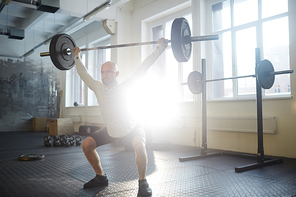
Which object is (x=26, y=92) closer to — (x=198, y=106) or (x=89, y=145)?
(x=198, y=106)

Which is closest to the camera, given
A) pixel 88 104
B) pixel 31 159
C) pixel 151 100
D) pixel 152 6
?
pixel 31 159

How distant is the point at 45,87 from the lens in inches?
335

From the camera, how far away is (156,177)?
2.30 meters

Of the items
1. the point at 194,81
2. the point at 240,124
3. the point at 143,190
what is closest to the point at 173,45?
the point at 143,190

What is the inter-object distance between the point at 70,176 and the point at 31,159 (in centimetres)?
113

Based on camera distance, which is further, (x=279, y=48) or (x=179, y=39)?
(x=279, y=48)

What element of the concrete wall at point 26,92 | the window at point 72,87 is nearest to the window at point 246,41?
the window at point 72,87

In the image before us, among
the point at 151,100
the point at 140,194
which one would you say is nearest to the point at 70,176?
the point at 140,194

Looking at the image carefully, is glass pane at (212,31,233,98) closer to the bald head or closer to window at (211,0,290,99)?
window at (211,0,290,99)

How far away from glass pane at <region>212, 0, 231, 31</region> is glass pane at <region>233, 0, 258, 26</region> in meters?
0.14

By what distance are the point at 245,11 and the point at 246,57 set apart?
0.70m

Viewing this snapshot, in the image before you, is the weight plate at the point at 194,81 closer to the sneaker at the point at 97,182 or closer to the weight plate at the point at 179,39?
the weight plate at the point at 179,39

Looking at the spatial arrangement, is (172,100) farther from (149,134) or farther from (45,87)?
(45,87)

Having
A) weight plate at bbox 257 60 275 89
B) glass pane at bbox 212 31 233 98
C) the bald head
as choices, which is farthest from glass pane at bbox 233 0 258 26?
the bald head
